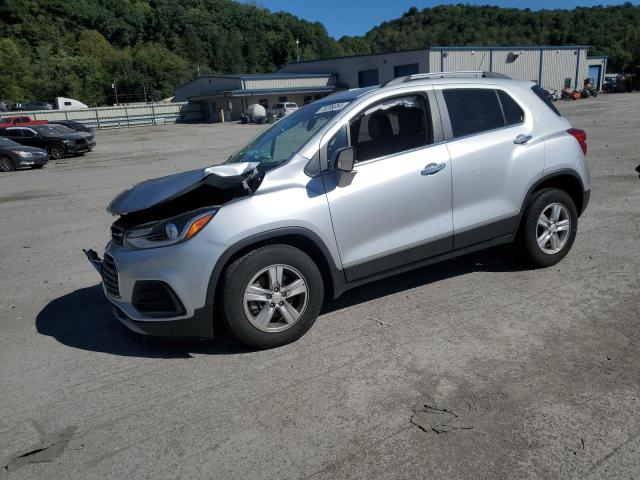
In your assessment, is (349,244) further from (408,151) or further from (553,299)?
(553,299)

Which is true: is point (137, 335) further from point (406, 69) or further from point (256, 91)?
point (256, 91)

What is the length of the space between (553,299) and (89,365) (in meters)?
3.79

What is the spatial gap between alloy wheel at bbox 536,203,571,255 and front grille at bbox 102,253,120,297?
3796 mm

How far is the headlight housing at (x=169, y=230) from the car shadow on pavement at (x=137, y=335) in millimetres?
792

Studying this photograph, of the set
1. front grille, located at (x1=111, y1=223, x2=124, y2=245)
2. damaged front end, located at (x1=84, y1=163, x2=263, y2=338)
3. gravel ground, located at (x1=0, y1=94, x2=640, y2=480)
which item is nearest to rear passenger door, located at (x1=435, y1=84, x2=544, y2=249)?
gravel ground, located at (x1=0, y1=94, x2=640, y2=480)

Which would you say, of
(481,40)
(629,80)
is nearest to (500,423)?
(629,80)

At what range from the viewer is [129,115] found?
193ft

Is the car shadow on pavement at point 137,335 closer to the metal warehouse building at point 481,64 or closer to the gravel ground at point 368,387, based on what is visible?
the gravel ground at point 368,387

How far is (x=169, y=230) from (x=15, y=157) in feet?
60.2

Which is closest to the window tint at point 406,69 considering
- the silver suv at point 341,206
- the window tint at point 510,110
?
the window tint at point 510,110

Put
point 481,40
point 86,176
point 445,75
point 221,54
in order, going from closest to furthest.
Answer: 1. point 445,75
2. point 86,176
3. point 481,40
4. point 221,54

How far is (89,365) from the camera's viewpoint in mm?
3848

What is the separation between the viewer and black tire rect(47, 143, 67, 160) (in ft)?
77.2

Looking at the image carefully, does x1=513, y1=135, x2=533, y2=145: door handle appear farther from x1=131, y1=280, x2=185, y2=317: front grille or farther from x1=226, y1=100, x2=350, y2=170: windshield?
x1=131, y1=280, x2=185, y2=317: front grille
